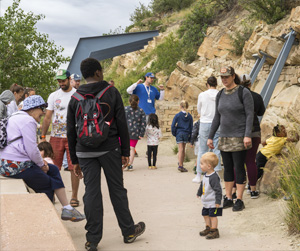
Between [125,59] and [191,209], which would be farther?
[125,59]

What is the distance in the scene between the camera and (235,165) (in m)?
6.49

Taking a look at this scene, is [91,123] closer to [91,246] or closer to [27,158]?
[27,158]

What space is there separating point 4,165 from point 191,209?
2700 mm

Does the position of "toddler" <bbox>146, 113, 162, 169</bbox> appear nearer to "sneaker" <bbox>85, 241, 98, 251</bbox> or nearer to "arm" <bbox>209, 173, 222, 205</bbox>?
"arm" <bbox>209, 173, 222, 205</bbox>

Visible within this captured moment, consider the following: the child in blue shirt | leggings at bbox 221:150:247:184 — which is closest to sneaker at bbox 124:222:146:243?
leggings at bbox 221:150:247:184

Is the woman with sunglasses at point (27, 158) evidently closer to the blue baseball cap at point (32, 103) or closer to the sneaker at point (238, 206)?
the blue baseball cap at point (32, 103)

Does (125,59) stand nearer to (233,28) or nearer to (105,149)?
(233,28)

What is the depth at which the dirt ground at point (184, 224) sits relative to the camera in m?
5.05

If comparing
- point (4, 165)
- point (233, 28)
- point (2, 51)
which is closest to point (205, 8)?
point (233, 28)

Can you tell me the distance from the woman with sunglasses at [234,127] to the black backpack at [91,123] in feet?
7.16

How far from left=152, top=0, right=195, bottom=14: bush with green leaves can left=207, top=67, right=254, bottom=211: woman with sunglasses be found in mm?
23291

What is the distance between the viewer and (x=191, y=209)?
6730mm

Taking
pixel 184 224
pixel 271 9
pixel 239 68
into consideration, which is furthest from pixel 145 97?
pixel 184 224

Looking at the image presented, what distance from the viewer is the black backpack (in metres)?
4.75
